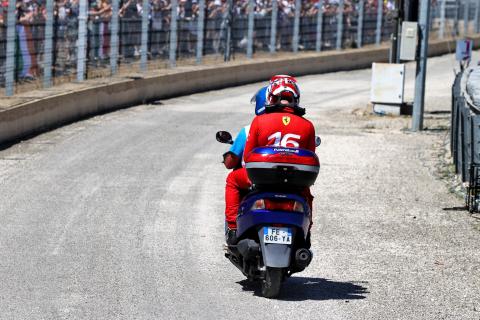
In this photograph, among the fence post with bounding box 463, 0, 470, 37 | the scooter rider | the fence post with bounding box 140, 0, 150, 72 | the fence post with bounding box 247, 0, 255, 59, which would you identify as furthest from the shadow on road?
the fence post with bounding box 463, 0, 470, 37

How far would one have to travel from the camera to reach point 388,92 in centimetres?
2370

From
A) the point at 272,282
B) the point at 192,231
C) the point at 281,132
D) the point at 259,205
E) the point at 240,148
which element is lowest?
the point at 192,231

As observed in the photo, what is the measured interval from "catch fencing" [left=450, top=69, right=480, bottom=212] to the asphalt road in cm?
31

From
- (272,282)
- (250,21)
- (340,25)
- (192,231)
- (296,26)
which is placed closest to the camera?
(272,282)

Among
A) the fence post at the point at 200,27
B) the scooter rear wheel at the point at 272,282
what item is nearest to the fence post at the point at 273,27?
the fence post at the point at 200,27

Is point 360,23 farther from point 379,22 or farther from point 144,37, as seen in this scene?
point 144,37

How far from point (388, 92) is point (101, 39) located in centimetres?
585

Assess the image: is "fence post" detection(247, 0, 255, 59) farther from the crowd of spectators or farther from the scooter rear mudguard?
the scooter rear mudguard

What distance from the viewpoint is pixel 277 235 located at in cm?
865

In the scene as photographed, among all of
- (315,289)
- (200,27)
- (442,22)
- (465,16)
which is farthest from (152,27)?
(465,16)

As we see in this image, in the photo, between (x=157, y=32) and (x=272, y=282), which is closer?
(x=272, y=282)

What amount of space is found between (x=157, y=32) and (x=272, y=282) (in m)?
18.0

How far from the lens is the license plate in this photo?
8641mm

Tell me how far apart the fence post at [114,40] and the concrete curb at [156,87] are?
716 millimetres
